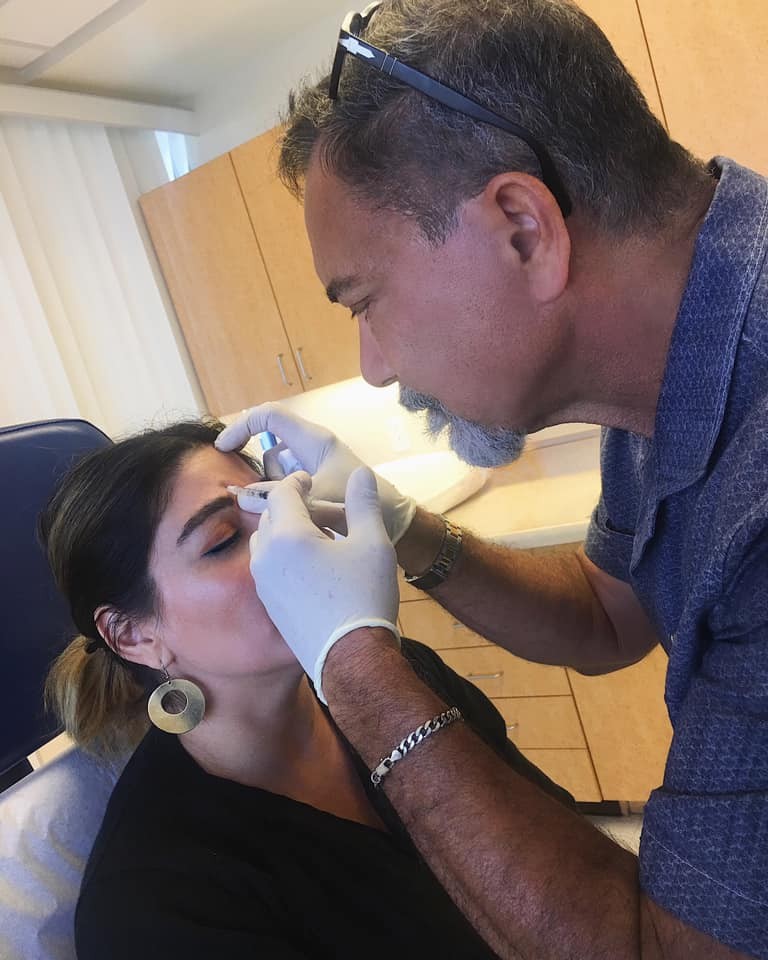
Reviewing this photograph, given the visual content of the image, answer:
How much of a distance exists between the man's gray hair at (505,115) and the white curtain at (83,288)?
2128mm

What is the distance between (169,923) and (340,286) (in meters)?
0.78

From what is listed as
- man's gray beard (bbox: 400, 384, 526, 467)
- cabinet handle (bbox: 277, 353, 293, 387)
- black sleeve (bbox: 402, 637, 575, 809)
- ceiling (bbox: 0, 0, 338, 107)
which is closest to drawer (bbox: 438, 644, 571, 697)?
black sleeve (bbox: 402, 637, 575, 809)

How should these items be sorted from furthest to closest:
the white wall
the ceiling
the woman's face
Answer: the white wall
the ceiling
the woman's face

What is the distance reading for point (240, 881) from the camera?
1064 millimetres

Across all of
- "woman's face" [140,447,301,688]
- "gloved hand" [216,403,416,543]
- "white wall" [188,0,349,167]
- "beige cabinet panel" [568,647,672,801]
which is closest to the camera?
"woman's face" [140,447,301,688]

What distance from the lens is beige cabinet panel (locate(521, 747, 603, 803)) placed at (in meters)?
2.51

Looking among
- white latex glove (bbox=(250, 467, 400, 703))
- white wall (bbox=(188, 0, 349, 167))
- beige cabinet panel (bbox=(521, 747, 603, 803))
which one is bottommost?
beige cabinet panel (bbox=(521, 747, 603, 803))

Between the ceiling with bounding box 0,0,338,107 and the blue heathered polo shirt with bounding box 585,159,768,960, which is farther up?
the ceiling with bounding box 0,0,338,107

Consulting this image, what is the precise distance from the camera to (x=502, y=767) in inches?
34.7

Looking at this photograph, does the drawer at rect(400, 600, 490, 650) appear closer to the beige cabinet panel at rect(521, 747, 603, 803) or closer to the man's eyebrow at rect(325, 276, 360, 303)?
the beige cabinet panel at rect(521, 747, 603, 803)

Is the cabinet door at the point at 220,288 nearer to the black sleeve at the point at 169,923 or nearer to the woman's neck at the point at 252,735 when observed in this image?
the woman's neck at the point at 252,735

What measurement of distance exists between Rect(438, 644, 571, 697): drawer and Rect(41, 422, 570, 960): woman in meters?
0.98

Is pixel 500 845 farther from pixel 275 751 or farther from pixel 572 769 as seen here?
pixel 572 769

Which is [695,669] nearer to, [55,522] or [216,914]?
[216,914]
